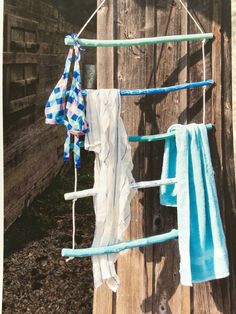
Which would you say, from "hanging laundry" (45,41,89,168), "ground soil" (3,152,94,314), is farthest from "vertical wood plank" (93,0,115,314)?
"ground soil" (3,152,94,314)

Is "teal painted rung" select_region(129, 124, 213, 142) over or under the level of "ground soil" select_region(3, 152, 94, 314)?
over

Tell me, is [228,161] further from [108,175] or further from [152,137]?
[108,175]

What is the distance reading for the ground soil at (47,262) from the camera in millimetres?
3129

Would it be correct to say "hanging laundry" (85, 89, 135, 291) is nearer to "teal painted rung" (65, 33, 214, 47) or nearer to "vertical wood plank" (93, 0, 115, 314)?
"teal painted rung" (65, 33, 214, 47)

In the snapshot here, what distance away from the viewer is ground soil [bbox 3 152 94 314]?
3129 mm

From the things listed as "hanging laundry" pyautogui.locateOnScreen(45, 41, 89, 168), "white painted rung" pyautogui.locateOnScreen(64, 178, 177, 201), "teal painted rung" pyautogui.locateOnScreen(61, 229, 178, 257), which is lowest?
"teal painted rung" pyautogui.locateOnScreen(61, 229, 178, 257)

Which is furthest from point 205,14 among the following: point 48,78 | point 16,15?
point 48,78

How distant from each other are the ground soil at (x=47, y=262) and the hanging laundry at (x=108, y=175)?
182 cm

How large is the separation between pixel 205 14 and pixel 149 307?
1136mm

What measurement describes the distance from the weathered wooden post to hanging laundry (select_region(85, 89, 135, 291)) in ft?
0.83

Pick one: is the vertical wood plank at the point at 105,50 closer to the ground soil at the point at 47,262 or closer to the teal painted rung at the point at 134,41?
the teal painted rung at the point at 134,41

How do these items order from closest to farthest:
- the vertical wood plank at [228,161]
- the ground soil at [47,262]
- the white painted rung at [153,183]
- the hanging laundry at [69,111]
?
the hanging laundry at [69,111], the white painted rung at [153,183], the vertical wood plank at [228,161], the ground soil at [47,262]

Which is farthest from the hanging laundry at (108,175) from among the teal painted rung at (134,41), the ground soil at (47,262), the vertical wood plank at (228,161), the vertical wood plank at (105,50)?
the ground soil at (47,262)

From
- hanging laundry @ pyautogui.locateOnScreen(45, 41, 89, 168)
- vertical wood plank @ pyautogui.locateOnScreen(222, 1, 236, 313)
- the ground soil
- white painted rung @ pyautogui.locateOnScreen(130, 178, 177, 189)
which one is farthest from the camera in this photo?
the ground soil
